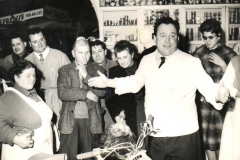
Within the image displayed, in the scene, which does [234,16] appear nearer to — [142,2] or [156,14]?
[156,14]

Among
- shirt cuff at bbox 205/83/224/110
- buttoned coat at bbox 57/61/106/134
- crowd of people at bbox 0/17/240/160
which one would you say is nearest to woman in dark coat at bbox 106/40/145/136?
crowd of people at bbox 0/17/240/160

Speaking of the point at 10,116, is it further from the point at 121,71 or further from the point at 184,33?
the point at 184,33

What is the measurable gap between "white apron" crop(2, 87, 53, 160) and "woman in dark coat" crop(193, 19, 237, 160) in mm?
1620

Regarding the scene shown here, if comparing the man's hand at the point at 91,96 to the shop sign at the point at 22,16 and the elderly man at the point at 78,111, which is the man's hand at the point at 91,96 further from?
the shop sign at the point at 22,16

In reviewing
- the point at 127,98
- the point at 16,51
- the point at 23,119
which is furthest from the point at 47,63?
the point at 23,119

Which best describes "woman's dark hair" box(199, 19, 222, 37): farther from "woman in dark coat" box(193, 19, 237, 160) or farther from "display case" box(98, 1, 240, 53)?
"display case" box(98, 1, 240, 53)

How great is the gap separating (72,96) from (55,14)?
9.83ft

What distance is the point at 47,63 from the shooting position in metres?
3.10

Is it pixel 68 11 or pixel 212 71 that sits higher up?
pixel 68 11

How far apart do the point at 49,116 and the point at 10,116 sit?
0.33 metres

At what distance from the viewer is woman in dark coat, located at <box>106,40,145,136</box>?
2.72 meters

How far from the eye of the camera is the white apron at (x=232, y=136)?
2164mm

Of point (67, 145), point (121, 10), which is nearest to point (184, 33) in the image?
point (121, 10)

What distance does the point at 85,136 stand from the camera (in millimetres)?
2611
